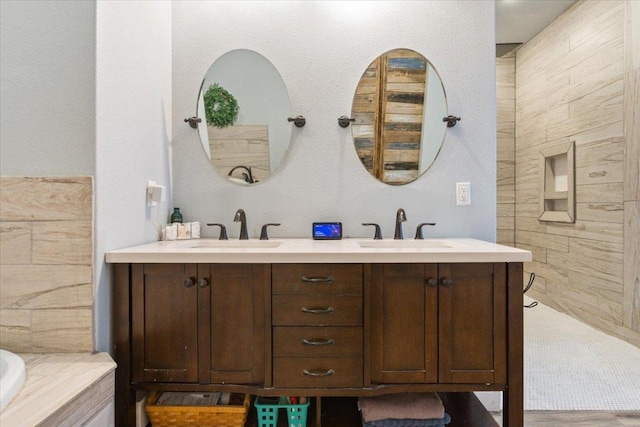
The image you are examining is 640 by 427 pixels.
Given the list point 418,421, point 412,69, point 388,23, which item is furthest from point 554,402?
point 388,23

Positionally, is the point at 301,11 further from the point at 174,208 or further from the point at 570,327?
the point at 570,327

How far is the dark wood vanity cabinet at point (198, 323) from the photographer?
1.50 m

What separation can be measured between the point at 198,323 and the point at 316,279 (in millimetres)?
490

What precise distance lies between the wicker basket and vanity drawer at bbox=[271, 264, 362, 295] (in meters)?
0.58

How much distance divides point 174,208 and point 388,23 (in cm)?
150

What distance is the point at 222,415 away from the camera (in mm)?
1623

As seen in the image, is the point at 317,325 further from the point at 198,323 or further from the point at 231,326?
the point at 198,323

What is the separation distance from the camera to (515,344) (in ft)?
4.83

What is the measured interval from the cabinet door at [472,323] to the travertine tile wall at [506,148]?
3.22 metres

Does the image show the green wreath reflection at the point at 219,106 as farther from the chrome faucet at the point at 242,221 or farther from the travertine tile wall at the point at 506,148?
the travertine tile wall at the point at 506,148

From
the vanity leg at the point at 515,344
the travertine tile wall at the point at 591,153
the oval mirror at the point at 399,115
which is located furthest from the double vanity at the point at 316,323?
the travertine tile wall at the point at 591,153

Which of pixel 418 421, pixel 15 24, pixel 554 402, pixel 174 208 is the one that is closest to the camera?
pixel 15 24

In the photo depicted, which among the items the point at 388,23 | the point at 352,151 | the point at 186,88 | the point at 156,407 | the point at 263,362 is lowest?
the point at 156,407

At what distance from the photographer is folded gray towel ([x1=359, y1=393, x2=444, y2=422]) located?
1.58 m
